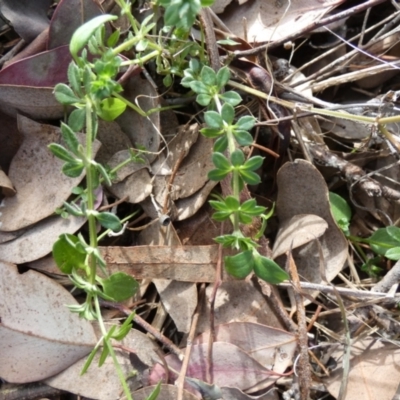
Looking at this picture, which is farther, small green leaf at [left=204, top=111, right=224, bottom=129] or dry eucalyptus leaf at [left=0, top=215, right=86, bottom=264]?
dry eucalyptus leaf at [left=0, top=215, right=86, bottom=264]

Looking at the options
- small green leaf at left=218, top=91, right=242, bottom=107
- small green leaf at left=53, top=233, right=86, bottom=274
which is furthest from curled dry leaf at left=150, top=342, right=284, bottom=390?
small green leaf at left=218, top=91, right=242, bottom=107

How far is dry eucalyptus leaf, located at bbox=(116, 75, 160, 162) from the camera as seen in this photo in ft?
4.89

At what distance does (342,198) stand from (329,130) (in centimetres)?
19

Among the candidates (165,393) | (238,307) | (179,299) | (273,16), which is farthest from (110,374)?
(273,16)

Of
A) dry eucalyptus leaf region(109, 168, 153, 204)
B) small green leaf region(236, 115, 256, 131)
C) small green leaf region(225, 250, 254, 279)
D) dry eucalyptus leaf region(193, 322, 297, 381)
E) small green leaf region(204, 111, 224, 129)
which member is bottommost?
dry eucalyptus leaf region(193, 322, 297, 381)

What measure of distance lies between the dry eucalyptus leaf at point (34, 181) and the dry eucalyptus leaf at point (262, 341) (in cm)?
51

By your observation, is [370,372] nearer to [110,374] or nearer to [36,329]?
[110,374]

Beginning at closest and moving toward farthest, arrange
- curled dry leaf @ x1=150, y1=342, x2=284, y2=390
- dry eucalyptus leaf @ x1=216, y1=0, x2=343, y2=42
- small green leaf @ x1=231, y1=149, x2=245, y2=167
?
A: small green leaf @ x1=231, y1=149, x2=245, y2=167 → curled dry leaf @ x1=150, y1=342, x2=284, y2=390 → dry eucalyptus leaf @ x1=216, y1=0, x2=343, y2=42

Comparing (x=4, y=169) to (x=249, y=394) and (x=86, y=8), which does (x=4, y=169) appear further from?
(x=249, y=394)

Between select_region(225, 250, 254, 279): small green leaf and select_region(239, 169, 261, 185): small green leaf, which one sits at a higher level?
select_region(239, 169, 261, 185): small green leaf

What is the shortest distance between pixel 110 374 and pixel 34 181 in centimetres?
53

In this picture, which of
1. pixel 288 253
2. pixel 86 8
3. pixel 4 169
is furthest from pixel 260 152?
pixel 4 169

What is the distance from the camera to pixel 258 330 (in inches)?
57.2

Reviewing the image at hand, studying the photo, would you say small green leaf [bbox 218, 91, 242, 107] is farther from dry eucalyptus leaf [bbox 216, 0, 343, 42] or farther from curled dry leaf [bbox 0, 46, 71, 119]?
curled dry leaf [bbox 0, 46, 71, 119]
